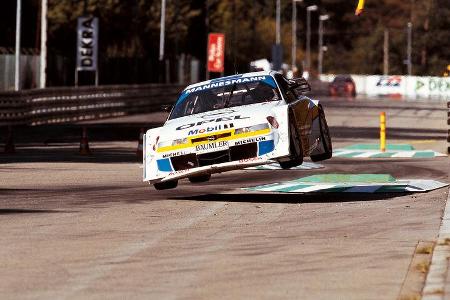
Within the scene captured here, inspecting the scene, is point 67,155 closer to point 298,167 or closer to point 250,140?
point 298,167

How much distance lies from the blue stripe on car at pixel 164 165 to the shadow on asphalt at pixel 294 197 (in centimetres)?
51

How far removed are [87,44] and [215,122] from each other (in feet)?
123

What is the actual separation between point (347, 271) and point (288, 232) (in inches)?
122

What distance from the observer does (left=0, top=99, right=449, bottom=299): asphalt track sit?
34.6ft

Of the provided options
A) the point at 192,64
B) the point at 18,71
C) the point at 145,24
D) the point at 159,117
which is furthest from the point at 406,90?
the point at 18,71

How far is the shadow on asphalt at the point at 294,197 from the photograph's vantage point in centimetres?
A: 1852

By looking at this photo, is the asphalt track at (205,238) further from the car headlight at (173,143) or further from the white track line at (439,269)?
the car headlight at (173,143)

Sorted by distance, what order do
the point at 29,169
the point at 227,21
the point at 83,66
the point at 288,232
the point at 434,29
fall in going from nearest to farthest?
the point at 288,232
the point at 29,169
the point at 83,66
the point at 227,21
the point at 434,29

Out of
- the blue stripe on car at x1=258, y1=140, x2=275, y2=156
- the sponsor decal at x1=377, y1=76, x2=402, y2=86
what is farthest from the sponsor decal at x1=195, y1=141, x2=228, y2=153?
the sponsor decal at x1=377, y1=76, x2=402, y2=86

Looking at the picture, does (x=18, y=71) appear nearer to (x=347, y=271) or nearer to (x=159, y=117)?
(x=159, y=117)

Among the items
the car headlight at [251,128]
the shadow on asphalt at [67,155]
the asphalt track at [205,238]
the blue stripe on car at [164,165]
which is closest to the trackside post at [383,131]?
the shadow on asphalt at [67,155]

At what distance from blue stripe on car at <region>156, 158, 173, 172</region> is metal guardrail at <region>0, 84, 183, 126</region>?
2321cm

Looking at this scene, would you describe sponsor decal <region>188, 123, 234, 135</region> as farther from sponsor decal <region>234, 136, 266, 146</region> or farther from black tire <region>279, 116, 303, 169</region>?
black tire <region>279, 116, 303, 169</region>

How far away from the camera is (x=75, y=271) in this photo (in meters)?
11.3
